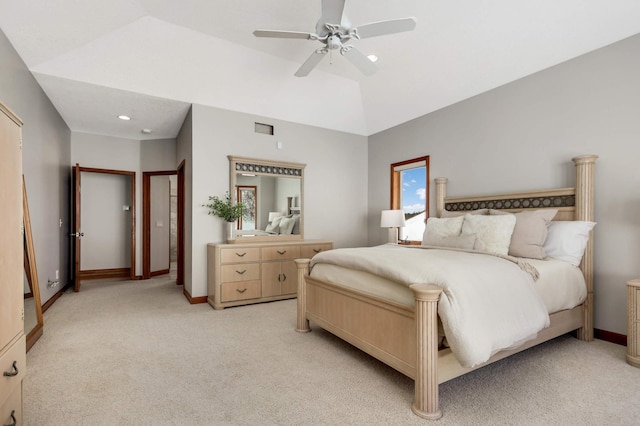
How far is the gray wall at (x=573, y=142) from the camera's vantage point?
2805 millimetres

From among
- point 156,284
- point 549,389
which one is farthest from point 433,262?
point 156,284

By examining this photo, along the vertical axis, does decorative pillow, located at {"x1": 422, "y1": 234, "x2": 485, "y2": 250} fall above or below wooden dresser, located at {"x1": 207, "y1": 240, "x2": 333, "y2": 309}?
above

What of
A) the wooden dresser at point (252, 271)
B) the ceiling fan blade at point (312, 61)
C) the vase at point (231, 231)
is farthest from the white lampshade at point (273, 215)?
the ceiling fan blade at point (312, 61)

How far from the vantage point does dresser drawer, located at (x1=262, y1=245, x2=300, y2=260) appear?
423 cm

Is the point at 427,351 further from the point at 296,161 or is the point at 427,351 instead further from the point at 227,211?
the point at 296,161

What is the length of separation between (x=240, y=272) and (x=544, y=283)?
125 inches

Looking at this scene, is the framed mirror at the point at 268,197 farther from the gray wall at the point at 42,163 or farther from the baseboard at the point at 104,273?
the baseboard at the point at 104,273

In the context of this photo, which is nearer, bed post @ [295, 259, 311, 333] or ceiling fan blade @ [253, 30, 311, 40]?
ceiling fan blade @ [253, 30, 311, 40]

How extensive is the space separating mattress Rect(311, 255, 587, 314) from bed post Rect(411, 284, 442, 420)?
0.30 meters

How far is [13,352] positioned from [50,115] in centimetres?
392

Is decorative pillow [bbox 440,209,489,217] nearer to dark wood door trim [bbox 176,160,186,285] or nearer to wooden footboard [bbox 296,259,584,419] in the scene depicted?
wooden footboard [bbox 296,259,584,419]

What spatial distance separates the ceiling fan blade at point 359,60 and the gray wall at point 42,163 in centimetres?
296

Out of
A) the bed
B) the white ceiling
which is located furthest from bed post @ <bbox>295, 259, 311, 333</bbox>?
the white ceiling

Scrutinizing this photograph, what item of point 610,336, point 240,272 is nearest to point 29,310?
point 240,272
